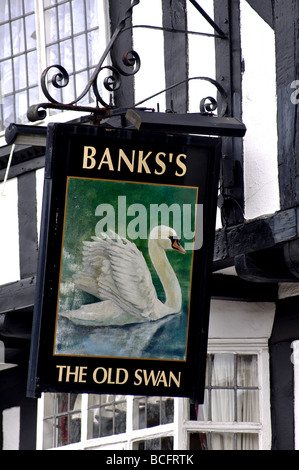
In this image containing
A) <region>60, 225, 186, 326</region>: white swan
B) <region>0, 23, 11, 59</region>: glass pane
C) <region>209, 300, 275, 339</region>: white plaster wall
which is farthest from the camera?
<region>0, 23, 11, 59</region>: glass pane

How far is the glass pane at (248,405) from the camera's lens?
892cm

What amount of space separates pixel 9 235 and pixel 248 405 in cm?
281

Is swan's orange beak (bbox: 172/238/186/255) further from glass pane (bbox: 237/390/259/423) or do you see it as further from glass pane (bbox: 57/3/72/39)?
glass pane (bbox: 57/3/72/39)

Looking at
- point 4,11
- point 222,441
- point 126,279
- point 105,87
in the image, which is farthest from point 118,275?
point 4,11

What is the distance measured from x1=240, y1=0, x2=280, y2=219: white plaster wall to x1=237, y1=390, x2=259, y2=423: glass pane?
1553 millimetres

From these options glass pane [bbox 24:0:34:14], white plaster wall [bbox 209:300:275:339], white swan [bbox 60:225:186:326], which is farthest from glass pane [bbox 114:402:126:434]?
glass pane [bbox 24:0:34:14]

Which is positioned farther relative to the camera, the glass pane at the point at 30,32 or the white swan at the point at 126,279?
the glass pane at the point at 30,32

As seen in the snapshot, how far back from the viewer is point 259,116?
27.8 feet

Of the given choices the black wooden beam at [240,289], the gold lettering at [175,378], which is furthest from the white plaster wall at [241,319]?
the gold lettering at [175,378]

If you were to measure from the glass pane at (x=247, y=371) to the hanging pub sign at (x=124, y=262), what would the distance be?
1319mm

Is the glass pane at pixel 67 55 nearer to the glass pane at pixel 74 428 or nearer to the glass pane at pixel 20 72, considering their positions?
the glass pane at pixel 20 72

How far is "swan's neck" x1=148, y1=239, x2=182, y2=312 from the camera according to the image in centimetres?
781

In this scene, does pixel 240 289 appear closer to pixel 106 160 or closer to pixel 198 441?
pixel 198 441
